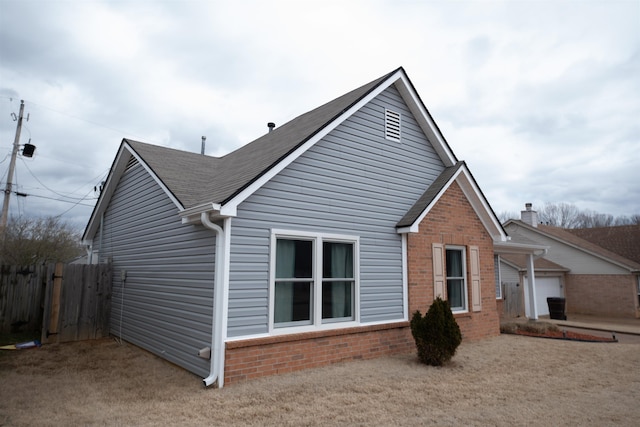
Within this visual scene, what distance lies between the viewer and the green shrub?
780 cm

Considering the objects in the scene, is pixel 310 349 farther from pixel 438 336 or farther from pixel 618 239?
pixel 618 239

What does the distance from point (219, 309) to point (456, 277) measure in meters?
6.69

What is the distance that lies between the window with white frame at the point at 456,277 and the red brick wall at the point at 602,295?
1667cm

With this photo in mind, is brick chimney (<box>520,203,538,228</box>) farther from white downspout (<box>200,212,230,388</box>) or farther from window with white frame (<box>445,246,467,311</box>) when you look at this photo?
white downspout (<box>200,212,230,388</box>)

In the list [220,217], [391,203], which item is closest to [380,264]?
[391,203]

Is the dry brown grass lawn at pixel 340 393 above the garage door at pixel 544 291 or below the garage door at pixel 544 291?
below

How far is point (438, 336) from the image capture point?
780 centimetres

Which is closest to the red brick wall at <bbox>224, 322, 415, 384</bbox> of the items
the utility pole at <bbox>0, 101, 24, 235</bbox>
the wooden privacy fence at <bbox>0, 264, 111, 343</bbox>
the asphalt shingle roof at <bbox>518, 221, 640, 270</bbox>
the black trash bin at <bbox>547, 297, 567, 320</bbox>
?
the wooden privacy fence at <bbox>0, 264, 111, 343</bbox>

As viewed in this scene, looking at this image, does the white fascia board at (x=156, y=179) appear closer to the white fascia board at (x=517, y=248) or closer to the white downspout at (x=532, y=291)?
the white fascia board at (x=517, y=248)

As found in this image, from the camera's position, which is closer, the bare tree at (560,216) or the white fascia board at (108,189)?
the white fascia board at (108,189)

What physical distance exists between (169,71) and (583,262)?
2395cm

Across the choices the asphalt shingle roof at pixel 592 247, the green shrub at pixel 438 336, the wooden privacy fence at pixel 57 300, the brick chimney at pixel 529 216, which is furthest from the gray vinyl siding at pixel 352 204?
the brick chimney at pixel 529 216

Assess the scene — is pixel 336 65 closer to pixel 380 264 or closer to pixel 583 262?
pixel 380 264

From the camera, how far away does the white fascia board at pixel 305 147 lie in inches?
263
